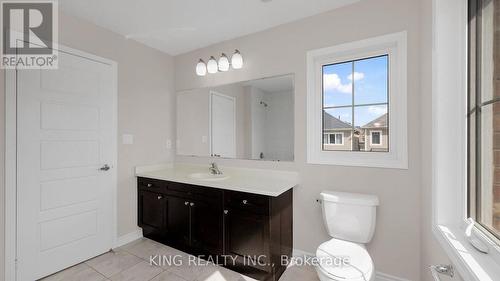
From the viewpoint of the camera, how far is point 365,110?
1867 millimetres

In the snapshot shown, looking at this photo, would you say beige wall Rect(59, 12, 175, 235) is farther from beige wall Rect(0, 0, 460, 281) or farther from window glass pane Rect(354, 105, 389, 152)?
window glass pane Rect(354, 105, 389, 152)

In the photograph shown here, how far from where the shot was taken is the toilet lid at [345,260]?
1.25 metres

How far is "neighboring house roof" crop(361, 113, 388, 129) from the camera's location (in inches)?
70.3

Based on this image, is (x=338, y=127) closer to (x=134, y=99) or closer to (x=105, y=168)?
(x=134, y=99)

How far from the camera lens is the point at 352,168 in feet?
6.06

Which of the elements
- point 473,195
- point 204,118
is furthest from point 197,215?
point 473,195

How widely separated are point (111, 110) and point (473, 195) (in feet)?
9.67

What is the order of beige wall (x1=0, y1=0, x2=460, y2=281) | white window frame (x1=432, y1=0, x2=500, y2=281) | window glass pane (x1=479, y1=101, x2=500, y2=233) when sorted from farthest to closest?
beige wall (x1=0, y1=0, x2=460, y2=281) → white window frame (x1=432, y1=0, x2=500, y2=281) → window glass pane (x1=479, y1=101, x2=500, y2=233)

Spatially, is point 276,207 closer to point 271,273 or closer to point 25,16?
point 271,273

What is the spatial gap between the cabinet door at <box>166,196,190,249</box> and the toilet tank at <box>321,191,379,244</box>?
1338mm

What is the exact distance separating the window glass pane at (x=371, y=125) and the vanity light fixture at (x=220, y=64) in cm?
128

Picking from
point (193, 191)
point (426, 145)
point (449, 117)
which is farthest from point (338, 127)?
point (193, 191)

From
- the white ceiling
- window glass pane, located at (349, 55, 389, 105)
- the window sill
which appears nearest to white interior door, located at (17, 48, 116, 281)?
the white ceiling

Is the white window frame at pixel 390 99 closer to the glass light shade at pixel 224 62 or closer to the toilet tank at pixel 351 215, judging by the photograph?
the toilet tank at pixel 351 215
